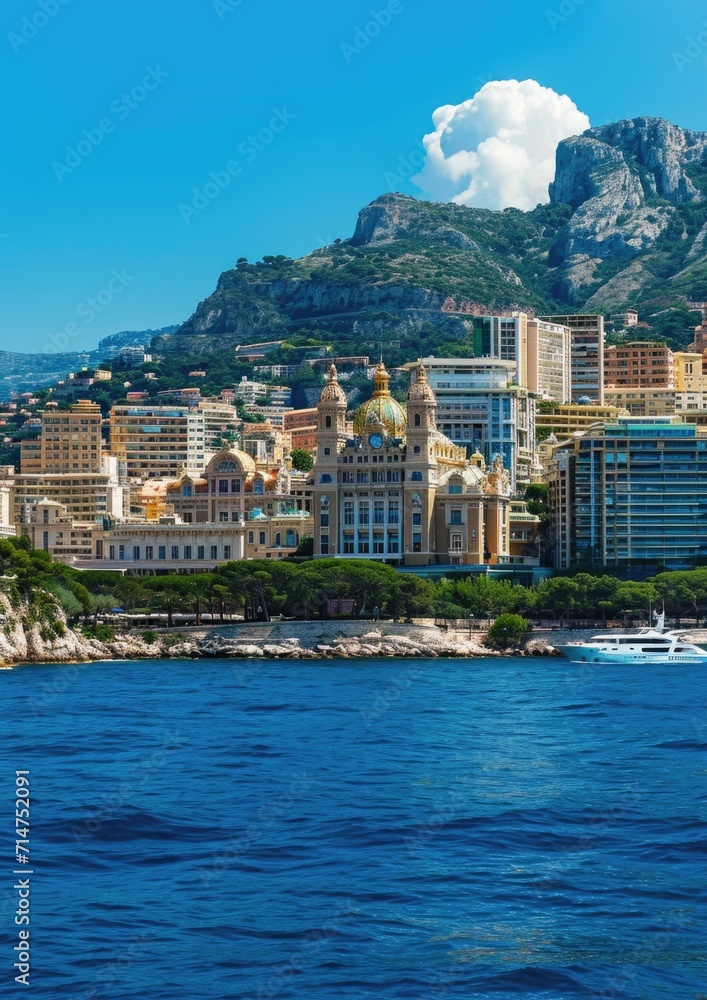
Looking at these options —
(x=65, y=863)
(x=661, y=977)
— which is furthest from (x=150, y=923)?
(x=661, y=977)

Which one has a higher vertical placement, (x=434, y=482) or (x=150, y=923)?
(x=434, y=482)

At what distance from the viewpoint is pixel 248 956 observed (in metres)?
34.3

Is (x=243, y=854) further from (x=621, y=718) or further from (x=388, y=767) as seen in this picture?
(x=621, y=718)

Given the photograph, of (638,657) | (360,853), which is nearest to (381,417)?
(638,657)

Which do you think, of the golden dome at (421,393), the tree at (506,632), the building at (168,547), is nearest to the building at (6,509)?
the building at (168,547)

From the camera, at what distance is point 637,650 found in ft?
361

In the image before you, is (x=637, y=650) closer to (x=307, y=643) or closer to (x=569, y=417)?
(x=307, y=643)

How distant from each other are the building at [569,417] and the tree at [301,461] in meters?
23.9

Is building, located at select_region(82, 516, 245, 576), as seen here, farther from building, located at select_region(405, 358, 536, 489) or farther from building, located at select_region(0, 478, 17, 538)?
building, located at select_region(405, 358, 536, 489)

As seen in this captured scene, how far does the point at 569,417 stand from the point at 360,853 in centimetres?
15821

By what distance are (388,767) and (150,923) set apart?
69.0 ft

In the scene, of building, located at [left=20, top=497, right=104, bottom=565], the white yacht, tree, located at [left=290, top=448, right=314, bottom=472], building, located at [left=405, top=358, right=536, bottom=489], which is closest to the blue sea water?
the white yacht

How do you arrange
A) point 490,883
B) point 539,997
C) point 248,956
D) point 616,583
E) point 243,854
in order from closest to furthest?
point 539,997
point 248,956
point 490,883
point 243,854
point 616,583

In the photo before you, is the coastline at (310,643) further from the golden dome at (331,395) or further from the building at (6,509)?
the building at (6,509)
